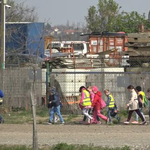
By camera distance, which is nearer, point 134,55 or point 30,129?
point 30,129

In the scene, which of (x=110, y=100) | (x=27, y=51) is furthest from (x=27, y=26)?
(x=110, y=100)

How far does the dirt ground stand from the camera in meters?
14.4

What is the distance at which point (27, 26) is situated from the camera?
104 ft

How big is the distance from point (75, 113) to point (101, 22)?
136 ft

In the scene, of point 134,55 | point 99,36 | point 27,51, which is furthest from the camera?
point 99,36

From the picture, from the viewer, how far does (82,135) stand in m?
16.0

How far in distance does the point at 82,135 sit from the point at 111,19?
48.2m

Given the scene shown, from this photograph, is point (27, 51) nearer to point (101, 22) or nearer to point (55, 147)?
point (55, 147)

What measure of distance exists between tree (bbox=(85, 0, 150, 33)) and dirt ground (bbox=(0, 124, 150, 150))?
126ft

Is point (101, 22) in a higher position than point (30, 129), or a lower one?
higher

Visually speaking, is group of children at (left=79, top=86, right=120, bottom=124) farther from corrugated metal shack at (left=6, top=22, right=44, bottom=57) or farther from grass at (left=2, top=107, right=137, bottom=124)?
corrugated metal shack at (left=6, top=22, right=44, bottom=57)

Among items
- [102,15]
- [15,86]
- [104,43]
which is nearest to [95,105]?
[15,86]

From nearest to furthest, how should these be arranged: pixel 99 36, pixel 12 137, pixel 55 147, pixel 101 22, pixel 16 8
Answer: pixel 55 147 < pixel 12 137 < pixel 16 8 < pixel 99 36 < pixel 101 22

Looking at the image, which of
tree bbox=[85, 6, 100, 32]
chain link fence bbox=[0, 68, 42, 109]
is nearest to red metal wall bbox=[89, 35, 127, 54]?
chain link fence bbox=[0, 68, 42, 109]
